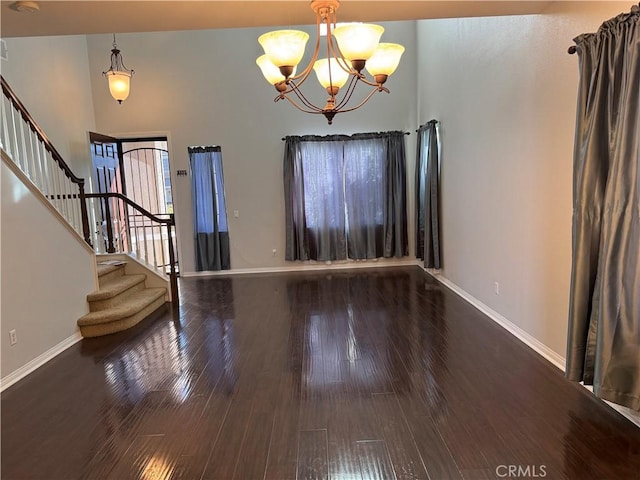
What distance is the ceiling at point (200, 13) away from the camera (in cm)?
260

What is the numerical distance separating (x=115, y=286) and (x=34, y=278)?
1.29 meters

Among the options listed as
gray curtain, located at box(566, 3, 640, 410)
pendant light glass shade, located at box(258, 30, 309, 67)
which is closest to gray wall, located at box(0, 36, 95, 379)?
pendant light glass shade, located at box(258, 30, 309, 67)

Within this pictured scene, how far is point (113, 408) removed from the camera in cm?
265

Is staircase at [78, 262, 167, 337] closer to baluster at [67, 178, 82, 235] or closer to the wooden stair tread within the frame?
the wooden stair tread

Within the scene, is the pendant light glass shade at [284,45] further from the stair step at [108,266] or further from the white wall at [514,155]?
the stair step at [108,266]

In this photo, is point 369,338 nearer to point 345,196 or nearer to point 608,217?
point 608,217

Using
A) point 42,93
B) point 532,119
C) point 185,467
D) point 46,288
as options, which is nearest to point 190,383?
point 185,467

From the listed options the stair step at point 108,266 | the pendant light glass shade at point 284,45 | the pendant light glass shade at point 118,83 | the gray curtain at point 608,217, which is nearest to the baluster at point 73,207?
the stair step at point 108,266

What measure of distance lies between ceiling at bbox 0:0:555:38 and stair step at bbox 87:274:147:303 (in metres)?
2.50

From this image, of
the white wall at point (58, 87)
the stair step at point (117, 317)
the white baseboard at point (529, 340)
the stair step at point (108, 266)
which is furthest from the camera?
the white wall at point (58, 87)

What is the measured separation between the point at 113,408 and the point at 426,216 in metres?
4.60

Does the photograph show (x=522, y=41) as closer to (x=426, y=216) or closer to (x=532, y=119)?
(x=532, y=119)

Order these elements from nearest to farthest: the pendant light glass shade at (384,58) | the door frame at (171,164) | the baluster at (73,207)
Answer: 1. the pendant light glass shade at (384,58)
2. the baluster at (73,207)
3. the door frame at (171,164)

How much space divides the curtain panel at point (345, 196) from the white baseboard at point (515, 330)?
187cm
